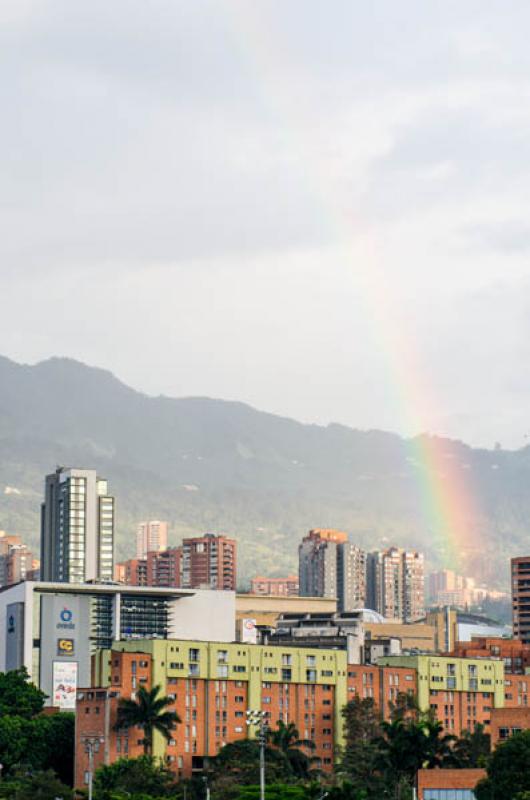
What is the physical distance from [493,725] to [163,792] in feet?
105

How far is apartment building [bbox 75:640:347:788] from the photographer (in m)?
167

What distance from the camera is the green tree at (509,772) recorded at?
130750 mm

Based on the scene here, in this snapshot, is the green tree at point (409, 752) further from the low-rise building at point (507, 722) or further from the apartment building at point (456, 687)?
the apartment building at point (456, 687)

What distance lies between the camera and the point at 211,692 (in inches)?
7013

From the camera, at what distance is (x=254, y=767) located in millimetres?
157125

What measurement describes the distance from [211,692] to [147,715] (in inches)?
524

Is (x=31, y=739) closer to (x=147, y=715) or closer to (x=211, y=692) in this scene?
(x=147, y=715)

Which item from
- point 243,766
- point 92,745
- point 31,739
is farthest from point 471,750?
point 31,739

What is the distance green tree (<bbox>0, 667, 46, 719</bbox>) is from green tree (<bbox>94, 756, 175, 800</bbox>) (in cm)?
2010

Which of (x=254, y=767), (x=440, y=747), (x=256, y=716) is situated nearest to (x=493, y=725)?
(x=440, y=747)

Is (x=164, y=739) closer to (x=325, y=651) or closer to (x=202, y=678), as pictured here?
(x=202, y=678)

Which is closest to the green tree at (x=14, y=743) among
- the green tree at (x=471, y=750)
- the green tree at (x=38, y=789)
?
the green tree at (x=38, y=789)

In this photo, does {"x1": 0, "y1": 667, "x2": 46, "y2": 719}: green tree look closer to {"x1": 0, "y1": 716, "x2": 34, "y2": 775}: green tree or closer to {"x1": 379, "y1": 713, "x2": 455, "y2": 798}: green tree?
{"x1": 0, "y1": 716, "x2": 34, "y2": 775}: green tree

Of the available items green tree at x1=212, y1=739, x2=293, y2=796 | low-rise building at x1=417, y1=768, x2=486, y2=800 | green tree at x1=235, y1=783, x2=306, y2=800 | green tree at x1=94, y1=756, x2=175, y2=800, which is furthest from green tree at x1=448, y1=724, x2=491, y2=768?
green tree at x1=94, y1=756, x2=175, y2=800
